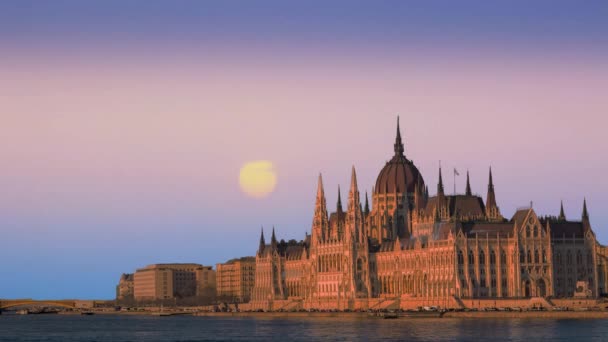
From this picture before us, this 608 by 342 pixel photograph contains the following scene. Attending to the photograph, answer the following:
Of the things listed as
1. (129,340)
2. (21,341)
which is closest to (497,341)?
(129,340)

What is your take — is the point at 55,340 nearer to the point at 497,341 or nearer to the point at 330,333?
the point at 330,333

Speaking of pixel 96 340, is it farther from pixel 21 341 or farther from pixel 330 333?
pixel 330 333

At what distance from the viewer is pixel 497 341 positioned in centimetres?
16612

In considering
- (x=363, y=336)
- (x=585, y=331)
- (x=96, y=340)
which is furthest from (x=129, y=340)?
(x=585, y=331)

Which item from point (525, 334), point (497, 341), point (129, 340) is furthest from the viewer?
point (129, 340)

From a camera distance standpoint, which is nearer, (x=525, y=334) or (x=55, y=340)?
(x=525, y=334)

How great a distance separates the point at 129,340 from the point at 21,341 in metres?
15.0

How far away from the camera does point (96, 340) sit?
195 meters

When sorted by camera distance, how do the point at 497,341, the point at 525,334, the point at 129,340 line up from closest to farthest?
the point at 497,341 < the point at 525,334 < the point at 129,340

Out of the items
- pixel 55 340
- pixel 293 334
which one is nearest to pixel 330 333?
pixel 293 334

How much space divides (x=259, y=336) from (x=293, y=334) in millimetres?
4888

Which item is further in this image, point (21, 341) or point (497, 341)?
point (21, 341)

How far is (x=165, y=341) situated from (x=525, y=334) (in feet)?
146

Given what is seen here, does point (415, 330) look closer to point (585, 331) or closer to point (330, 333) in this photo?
point (330, 333)
